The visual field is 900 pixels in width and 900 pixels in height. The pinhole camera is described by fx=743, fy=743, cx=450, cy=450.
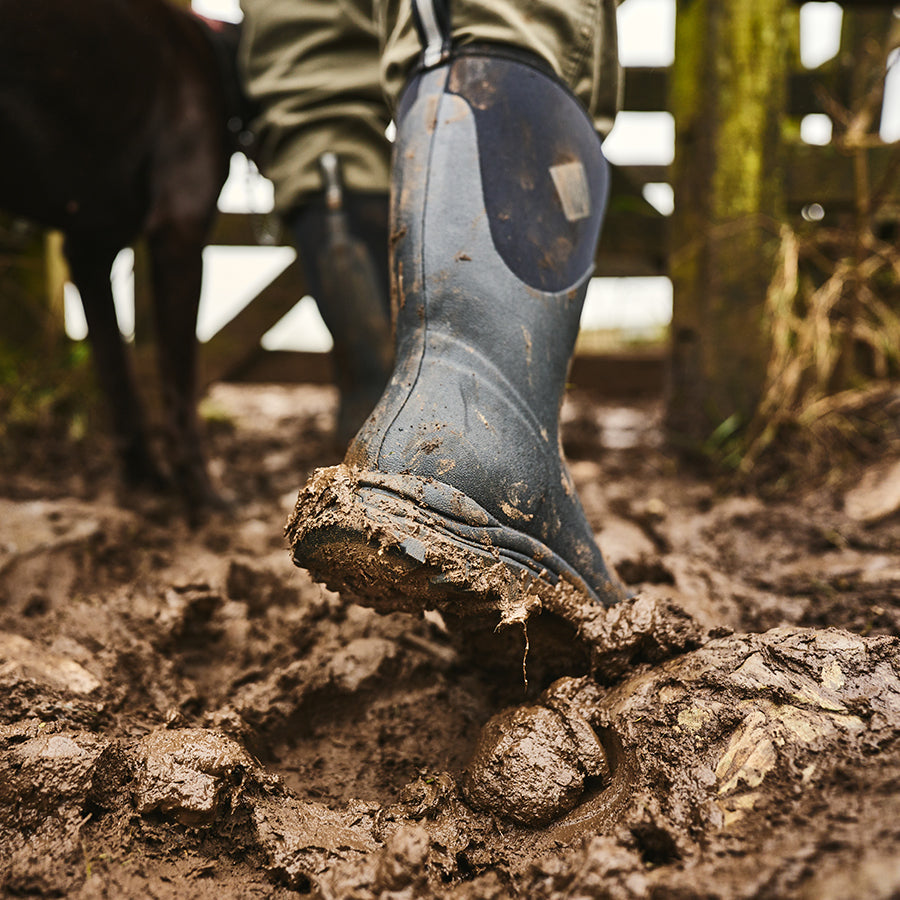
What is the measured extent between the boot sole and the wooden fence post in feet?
4.74

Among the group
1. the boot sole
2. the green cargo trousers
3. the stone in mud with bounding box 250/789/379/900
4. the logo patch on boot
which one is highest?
the green cargo trousers

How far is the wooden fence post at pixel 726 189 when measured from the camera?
2.07 m

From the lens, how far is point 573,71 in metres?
1.11

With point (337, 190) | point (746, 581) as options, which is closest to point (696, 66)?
Result: point (337, 190)

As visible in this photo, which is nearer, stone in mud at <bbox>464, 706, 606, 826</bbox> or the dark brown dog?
stone in mud at <bbox>464, 706, 606, 826</bbox>

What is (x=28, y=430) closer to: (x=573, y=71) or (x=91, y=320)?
(x=91, y=320)

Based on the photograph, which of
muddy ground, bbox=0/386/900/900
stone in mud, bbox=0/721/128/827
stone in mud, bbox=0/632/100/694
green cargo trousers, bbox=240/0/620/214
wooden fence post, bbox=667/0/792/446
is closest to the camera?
muddy ground, bbox=0/386/900/900

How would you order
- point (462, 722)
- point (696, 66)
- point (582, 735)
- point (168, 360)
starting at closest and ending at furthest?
point (582, 735) < point (462, 722) < point (168, 360) < point (696, 66)

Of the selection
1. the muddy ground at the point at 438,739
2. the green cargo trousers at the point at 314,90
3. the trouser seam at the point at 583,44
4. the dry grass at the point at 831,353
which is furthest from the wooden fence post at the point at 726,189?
the trouser seam at the point at 583,44

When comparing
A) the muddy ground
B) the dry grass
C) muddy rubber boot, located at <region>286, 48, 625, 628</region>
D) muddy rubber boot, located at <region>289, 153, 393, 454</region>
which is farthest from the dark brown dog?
the dry grass

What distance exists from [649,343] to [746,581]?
2412 millimetres

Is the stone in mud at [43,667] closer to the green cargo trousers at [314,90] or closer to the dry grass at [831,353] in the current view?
the green cargo trousers at [314,90]

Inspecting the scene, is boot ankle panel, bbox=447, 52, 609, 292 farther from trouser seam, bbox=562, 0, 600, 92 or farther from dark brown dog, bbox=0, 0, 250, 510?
dark brown dog, bbox=0, 0, 250, 510

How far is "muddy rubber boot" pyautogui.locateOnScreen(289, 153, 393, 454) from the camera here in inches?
63.1
